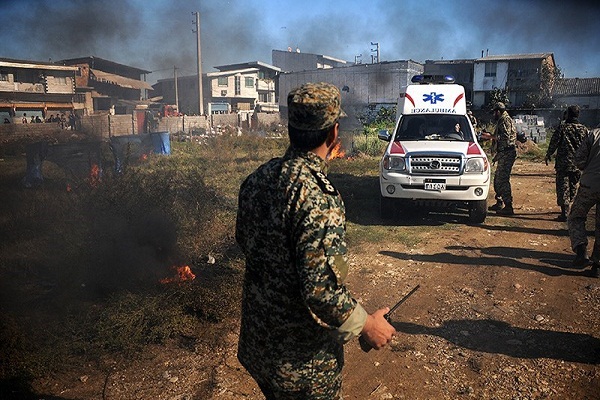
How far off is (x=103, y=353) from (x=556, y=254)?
5.90m


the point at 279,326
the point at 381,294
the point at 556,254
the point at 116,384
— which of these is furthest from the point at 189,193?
the point at 279,326

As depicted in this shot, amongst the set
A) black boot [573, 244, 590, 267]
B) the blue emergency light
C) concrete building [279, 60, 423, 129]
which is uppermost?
concrete building [279, 60, 423, 129]

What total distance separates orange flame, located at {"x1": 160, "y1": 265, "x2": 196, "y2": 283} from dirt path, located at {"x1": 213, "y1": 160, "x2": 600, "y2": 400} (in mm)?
1324

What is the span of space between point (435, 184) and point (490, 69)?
3560 centimetres

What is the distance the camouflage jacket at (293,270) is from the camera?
1576mm

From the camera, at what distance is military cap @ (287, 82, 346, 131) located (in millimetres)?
1680

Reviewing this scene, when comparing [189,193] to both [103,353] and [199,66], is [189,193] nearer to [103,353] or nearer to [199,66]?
[103,353]

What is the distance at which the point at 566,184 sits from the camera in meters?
7.69

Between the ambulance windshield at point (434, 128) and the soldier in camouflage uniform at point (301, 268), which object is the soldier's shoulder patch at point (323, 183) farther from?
the ambulance windshield at point (434, 128)

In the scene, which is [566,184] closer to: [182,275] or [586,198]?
[586,198]

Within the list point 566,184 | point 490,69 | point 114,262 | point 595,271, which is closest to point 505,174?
point 566,184

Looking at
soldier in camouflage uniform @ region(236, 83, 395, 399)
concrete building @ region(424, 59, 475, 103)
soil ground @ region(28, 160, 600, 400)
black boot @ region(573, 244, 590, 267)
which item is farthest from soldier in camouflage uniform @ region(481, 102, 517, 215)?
concrete building @ region(424, 59, 475, 103)

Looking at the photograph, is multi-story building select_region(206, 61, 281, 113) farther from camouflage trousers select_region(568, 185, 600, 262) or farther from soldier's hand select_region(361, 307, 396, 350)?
soldier's hand select_region(361, 307, 396, 350)

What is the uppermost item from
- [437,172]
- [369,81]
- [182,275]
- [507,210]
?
[369,81]
